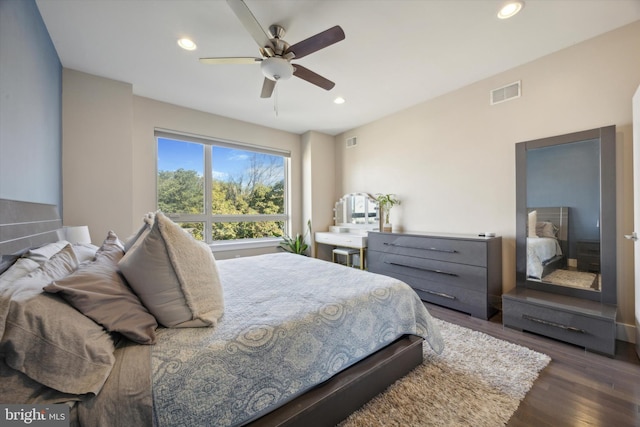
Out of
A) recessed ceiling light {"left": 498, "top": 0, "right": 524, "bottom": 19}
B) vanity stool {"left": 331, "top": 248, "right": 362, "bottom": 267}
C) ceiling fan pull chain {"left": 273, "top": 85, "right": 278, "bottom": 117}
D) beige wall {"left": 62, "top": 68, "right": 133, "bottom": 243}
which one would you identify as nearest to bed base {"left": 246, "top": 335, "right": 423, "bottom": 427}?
vanity stool {"left": 331, "top": 248, "right": 362, "bottom": 267}

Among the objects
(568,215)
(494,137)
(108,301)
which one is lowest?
(108,301)

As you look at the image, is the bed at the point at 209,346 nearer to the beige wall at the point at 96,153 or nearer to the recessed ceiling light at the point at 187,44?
the beige wall at the point at 96,153

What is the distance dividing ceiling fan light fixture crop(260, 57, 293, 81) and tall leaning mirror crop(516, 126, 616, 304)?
2.47 meters

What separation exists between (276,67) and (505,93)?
2500 mm

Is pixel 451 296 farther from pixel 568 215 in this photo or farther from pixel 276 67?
pixel 276 67

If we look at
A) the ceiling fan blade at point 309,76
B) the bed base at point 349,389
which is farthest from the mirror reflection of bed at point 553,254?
the ceiling fan blade at point 309,76

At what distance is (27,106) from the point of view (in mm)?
1651

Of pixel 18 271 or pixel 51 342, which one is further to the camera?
pixel 18 271

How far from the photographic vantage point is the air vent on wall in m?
2.60

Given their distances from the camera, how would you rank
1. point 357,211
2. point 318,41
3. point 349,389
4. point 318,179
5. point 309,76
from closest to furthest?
1. point 349,389
2. point 318,41
3. point 309,76
4. point 357,211
5. point 318,179

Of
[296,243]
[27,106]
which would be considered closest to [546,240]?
[296,243]

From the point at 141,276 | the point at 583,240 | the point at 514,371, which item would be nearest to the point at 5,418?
the point at 141,276

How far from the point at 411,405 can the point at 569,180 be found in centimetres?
248

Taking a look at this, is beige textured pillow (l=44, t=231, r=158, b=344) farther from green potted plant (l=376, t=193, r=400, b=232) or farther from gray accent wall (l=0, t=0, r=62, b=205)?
green potted plant (l=376, t=193, r=400, b=232)
